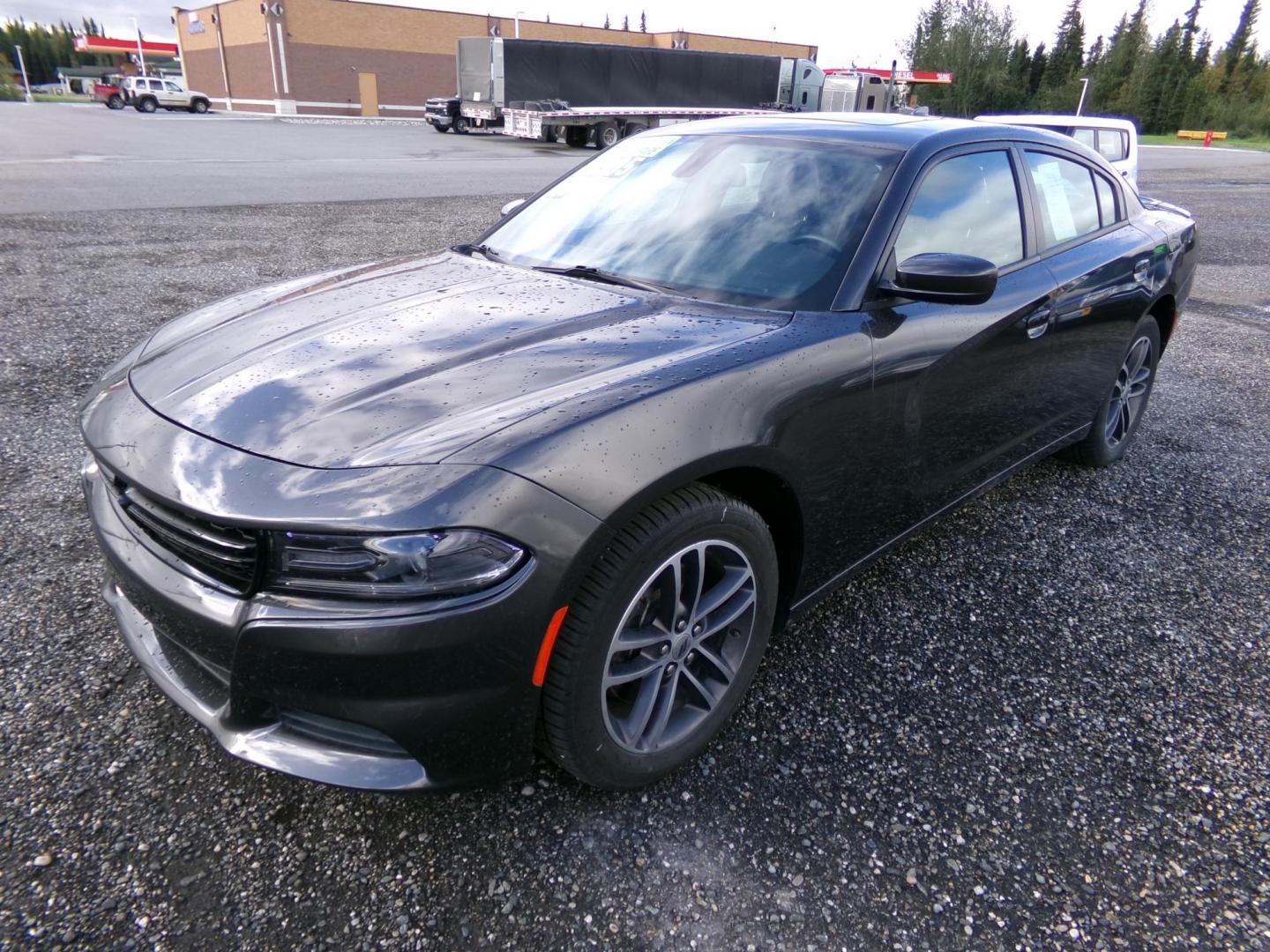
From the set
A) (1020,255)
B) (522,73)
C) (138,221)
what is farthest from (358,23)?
(1020,255)

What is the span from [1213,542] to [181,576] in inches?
153

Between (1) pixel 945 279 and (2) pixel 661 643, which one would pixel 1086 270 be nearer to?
(1) pixel 945 279

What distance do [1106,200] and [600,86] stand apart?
26.8m

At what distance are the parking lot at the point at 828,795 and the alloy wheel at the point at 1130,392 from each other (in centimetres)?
41

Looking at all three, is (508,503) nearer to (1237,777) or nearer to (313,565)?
(313,565)

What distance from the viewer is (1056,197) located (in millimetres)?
3391

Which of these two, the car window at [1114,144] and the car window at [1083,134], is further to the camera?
the car window at [1114,144]

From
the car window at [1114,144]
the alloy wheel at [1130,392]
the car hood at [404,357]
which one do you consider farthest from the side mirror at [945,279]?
the car window at [1114,144]

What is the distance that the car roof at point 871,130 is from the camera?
2.82m

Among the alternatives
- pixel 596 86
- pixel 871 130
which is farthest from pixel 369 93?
pixel 871 130

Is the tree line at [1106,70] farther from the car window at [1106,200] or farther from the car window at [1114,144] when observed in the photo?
the car window at [1106,200]

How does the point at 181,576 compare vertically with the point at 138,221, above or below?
above

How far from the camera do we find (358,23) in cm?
4803

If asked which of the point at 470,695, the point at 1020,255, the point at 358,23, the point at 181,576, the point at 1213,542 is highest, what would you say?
the point at 358,23
